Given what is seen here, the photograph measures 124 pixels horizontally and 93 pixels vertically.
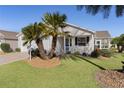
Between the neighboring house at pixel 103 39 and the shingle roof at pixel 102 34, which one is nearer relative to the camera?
the neighboring house at pixel 103 39

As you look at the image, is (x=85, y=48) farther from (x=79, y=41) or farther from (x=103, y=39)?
(x=103, y=39)

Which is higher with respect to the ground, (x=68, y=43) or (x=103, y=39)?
(x=103, y=39)

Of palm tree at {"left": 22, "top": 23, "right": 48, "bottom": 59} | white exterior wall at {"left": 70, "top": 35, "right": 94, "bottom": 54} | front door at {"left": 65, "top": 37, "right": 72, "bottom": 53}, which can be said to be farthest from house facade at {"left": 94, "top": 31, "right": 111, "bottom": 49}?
palm tree at {"left": 22, "top": 23, "right": 48, "bottom": 59}

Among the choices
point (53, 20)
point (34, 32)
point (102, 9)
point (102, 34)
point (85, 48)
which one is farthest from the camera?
point (102, 34)

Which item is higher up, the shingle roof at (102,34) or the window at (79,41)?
the shingle roof at (102,34)

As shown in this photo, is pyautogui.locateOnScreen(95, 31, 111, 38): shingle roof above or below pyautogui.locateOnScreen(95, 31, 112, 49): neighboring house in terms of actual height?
above

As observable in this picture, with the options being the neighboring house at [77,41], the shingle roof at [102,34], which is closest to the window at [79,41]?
the neighboring house at [77,41]

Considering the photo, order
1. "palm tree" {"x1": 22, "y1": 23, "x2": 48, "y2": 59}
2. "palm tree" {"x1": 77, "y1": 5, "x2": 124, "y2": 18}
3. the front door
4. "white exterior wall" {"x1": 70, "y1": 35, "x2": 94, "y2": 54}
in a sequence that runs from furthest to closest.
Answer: the front door
"white exterior wall" {"x1": 70, "y1": 35, "x2": 94, "y2": 54}
"palm tree" {"x1": 22, "y1": 23, "x2": 48, "y2": 59}
"palm tree" {"x1": 77, "y1": 5, "x2": 124, "y2": 18}

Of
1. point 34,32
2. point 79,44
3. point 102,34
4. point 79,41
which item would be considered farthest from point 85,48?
point 102,34

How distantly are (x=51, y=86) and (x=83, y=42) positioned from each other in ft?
63.8

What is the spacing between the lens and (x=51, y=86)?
30.4ft

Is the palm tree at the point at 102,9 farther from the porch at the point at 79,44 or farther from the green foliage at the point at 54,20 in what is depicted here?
the porch at the point at 79,44

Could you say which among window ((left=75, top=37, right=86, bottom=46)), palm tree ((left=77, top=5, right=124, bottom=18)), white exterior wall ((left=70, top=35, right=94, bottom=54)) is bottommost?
white exterior wall ((left=70, top=35, right=94, bottom=54))

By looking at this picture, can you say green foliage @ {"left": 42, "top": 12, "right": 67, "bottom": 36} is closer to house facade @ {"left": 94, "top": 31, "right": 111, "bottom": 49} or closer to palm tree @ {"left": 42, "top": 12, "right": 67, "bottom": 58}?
palm tree @ {"left": 42, "top": 12, "right": 67, "bottom": 58}
